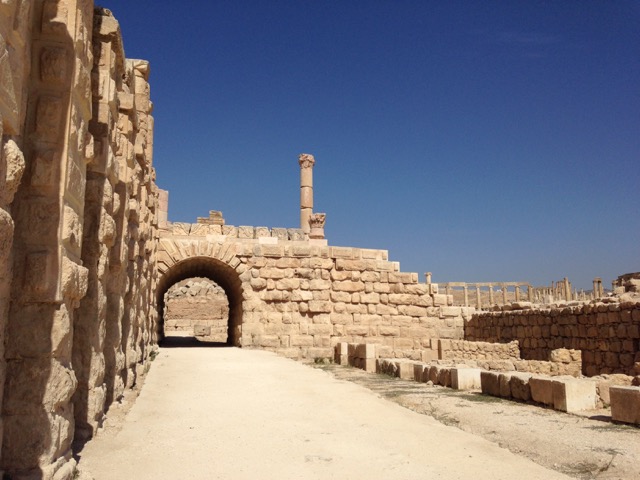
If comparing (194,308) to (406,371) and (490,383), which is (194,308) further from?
(490,383)

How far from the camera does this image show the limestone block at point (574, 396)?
6504 mm

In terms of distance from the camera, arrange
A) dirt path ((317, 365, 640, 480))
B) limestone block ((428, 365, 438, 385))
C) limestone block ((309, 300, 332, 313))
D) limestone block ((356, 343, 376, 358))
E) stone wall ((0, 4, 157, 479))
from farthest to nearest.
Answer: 1. limestone block ((309, 300, 332, 313))
2. limestone block ((356, 343, 376, 358))
3. limestone block ((428, 365, 438, 385))
4. dirt path ((317, 365, 640, 480))
5. stone wall ((0, 4, 157, 479))

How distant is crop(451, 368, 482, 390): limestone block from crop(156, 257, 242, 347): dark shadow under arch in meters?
6.85

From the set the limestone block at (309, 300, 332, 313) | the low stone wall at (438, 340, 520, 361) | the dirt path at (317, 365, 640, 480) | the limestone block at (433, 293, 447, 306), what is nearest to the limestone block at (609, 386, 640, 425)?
the dirt path at (317, 365, 640, 480)

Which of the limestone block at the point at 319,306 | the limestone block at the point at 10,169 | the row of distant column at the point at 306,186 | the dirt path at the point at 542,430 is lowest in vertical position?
the dirt path at the point at 542,430

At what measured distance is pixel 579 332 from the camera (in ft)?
41.5

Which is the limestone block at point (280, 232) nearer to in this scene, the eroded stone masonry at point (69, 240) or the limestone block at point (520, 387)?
the eroded stone masonry at point (69, 240)

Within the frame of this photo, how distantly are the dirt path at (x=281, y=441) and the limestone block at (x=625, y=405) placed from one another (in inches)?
69.3

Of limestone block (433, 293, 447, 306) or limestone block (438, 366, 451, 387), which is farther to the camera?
limestone block (433, 293, 447, 306)

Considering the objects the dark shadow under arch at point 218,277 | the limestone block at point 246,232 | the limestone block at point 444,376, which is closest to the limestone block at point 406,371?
the limestone block at point 444,376

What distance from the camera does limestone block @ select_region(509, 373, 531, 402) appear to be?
7.27 meters

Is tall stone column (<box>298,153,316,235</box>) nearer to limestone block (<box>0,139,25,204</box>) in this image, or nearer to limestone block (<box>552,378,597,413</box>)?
limestone block (<box>552,378,597,413</box>)

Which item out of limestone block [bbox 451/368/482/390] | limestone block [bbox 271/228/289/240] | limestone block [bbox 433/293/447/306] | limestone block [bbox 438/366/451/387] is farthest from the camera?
limestone block [bbox 271/228/289/240]

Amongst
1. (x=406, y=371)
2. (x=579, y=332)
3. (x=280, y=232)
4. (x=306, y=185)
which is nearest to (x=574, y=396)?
(x=406, y=371)
